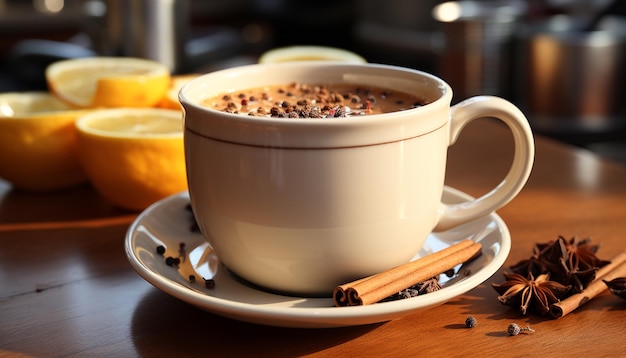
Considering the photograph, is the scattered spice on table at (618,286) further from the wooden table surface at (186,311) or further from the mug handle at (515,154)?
the mug handle at (515,154)

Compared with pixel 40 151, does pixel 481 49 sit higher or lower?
lower

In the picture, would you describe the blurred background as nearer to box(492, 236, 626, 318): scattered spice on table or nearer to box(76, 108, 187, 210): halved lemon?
box(76, 108, 187, 210): halved lemon

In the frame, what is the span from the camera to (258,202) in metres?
0.73

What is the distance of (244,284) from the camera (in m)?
0.81

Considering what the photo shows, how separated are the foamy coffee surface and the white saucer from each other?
176 mm

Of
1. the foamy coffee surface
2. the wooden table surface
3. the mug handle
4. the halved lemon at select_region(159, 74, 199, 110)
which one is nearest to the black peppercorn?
the wooden table surface

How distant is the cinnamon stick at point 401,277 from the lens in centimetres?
72

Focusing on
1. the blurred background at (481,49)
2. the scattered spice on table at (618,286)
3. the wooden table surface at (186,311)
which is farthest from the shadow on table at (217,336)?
the blurred background at (481,49)

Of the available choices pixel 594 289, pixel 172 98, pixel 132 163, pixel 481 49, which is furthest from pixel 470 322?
pixel 481 49

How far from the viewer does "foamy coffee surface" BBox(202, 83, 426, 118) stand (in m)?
0.78

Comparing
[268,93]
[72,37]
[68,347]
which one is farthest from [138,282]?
[72,37]

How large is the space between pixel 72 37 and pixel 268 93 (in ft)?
15.6

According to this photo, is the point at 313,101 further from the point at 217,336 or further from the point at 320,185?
the point at 217,336

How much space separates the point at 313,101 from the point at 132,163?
309 millimetres
